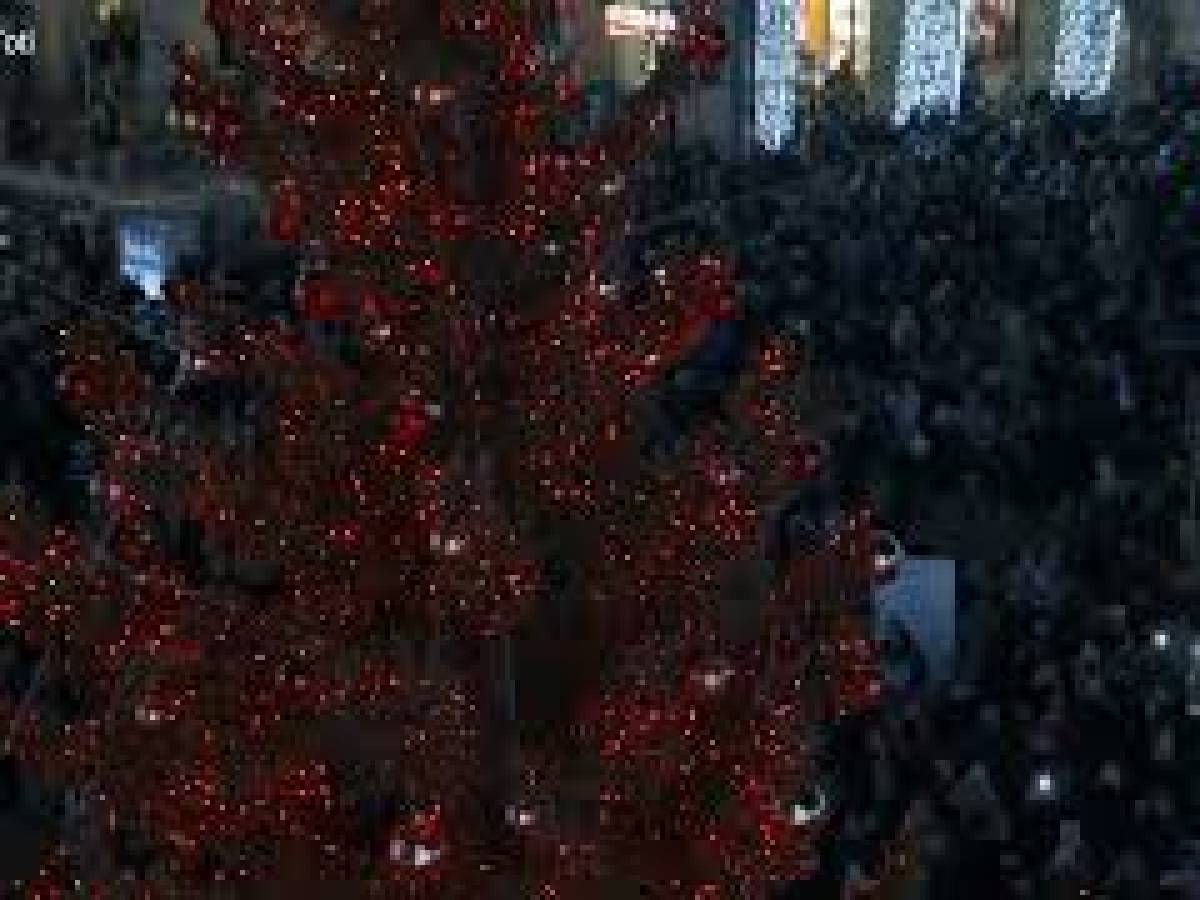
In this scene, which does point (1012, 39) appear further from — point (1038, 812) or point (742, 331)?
point (1038, 812)

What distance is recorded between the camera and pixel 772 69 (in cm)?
3014

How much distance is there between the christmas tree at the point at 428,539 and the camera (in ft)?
32.2

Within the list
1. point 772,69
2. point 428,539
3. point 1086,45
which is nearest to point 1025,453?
point 428,539

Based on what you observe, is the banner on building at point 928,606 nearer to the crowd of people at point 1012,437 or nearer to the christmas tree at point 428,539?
the crowd of people at point 1012,437

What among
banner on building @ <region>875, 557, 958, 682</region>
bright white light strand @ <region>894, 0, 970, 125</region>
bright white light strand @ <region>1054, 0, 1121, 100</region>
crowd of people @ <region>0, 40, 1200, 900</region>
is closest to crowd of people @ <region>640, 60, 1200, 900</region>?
crowd of people @ <region>0, 40, 1200, 900</region>

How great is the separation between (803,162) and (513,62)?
17.9m

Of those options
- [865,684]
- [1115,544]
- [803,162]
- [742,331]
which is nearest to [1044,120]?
[803,162]

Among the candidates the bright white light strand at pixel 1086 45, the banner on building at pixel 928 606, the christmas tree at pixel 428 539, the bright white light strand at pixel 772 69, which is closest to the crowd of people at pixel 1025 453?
the banner on building at pixel 928 606

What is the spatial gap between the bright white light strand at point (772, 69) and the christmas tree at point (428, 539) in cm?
1937

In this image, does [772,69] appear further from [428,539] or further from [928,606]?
[428,539]

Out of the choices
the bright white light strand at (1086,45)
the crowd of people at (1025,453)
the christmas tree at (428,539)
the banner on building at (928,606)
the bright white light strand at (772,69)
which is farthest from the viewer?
the bright white light strand at (1086,45)

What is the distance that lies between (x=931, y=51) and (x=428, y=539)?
2277 centimetres

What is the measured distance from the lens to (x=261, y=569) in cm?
1054

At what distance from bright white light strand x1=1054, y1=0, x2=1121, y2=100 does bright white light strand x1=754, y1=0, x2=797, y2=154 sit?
3459 mm
